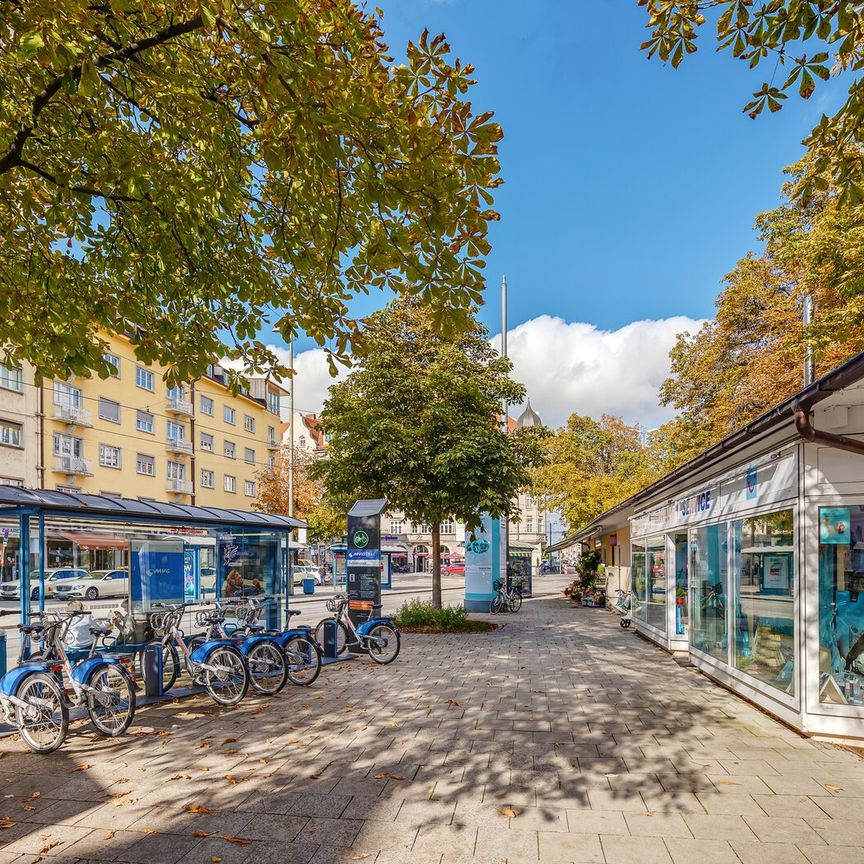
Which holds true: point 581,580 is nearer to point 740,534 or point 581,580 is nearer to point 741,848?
point 740,534

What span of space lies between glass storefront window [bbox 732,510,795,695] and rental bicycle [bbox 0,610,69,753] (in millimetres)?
7103

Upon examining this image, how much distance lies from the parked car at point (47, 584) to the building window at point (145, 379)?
32449 millimetres

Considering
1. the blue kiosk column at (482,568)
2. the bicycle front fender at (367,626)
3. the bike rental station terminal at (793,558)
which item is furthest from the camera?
the blue kiosk column at (482,568)

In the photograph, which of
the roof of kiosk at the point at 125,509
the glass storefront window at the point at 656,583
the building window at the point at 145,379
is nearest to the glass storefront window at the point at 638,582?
the glass storefront window at the point at 656,583

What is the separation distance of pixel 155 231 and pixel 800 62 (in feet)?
16.2

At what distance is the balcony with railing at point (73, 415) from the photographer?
108 feet

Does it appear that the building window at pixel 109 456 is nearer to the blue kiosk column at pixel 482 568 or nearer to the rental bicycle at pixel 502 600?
the blue kiosk column at pixel 482 568

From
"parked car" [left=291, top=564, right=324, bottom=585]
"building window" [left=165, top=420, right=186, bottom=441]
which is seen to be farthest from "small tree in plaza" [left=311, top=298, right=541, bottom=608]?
"building window" [left=165, top=420, right=186, bottom=441]

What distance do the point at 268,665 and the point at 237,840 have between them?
4.47 m

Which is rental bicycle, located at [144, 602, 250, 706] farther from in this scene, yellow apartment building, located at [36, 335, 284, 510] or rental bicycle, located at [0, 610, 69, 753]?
yellow apartment building, located at [36, 335, 284, 510]

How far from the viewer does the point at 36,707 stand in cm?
619

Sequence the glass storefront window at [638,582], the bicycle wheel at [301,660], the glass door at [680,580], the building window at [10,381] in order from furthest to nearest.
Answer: the building window at [10,381]
the glass storefront window at [638,582]
the glass door at [680,580]
the bicycle wheel at [301,660]

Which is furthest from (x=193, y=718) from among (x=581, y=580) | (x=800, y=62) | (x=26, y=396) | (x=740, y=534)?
(x=26, y=396)

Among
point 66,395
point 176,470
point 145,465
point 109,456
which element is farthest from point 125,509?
point 176,470
